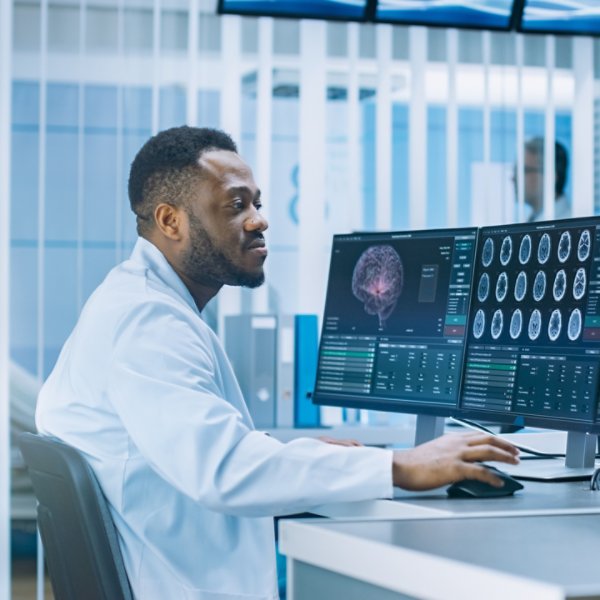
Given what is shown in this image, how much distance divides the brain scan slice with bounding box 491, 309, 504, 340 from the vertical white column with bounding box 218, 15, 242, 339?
Answer: 195 cm

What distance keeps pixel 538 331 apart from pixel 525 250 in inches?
6.4

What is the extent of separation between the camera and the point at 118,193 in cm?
393

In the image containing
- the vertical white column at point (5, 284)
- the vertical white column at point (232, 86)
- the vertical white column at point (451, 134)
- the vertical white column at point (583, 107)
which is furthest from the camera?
the vertical white column at point (583, 107)

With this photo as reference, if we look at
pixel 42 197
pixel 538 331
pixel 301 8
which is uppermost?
pixel 301 8

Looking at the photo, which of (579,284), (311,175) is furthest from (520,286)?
(311,175)

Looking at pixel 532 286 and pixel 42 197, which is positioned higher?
pixel 42 197

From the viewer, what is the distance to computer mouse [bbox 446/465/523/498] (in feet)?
5.73

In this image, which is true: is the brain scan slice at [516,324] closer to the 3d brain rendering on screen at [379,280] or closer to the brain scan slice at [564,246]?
the brain scan slice at [564,246]

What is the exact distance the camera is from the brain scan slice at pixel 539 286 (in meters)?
2.09

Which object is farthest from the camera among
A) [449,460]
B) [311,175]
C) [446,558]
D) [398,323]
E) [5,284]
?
[311,175]

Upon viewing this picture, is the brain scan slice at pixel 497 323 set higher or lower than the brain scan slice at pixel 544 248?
lower

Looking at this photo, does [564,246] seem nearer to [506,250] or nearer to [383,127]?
[506,250]

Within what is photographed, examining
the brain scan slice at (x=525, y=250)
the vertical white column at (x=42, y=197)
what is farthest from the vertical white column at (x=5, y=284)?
A: the brain scan slice at (x=525, y=250)

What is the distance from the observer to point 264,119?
4078 mm
